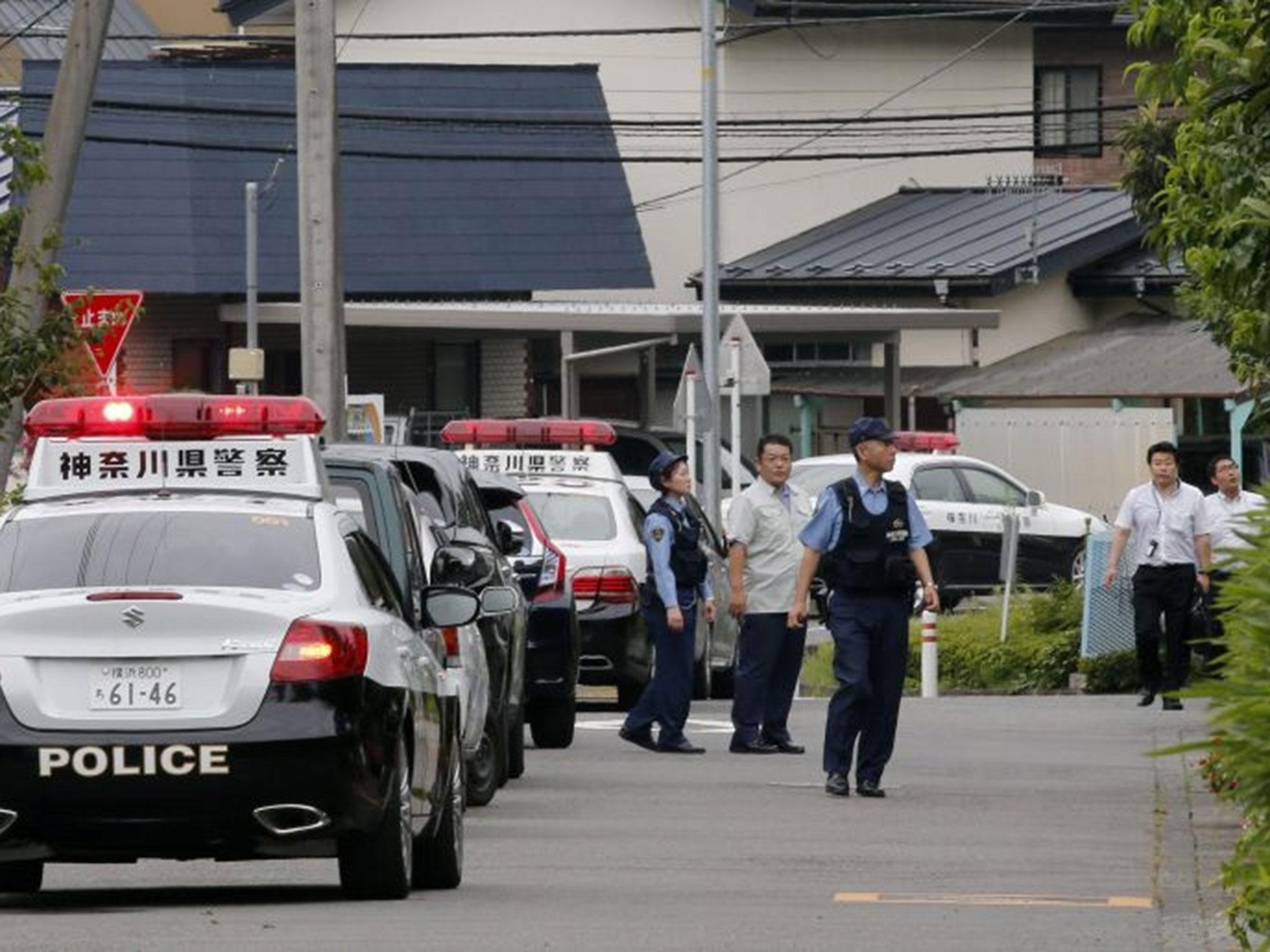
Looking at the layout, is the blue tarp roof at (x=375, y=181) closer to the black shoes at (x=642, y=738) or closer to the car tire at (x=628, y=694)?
the car tire at (x=628, y=694)

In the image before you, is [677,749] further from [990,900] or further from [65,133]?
[990,900]

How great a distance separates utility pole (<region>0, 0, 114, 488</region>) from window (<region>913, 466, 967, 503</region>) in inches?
718

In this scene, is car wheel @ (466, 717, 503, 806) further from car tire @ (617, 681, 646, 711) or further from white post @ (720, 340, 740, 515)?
white post @ (720, 340, 740, 515)

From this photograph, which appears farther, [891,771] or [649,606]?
[649,606]

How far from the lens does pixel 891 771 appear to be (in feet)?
62.4

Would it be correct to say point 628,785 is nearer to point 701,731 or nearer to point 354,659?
point 701,731

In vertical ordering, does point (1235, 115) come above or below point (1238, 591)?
above

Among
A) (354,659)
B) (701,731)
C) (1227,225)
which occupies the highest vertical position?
(1227,225)

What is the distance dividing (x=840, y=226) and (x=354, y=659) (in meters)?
43.7

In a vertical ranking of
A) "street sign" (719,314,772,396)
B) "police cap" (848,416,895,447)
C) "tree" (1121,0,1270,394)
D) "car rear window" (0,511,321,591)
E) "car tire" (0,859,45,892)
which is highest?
"tree" (1121,0,1270,394)

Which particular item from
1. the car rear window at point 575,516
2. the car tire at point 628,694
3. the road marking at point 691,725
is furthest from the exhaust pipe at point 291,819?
the car tire at point 628,694

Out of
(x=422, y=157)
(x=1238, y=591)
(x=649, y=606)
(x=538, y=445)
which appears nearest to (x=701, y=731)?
(x=649, y=606)

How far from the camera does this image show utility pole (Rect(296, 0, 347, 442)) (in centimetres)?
2517

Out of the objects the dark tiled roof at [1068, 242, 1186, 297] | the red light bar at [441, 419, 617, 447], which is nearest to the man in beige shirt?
the red light bar at [441, 419, 617, 447]
